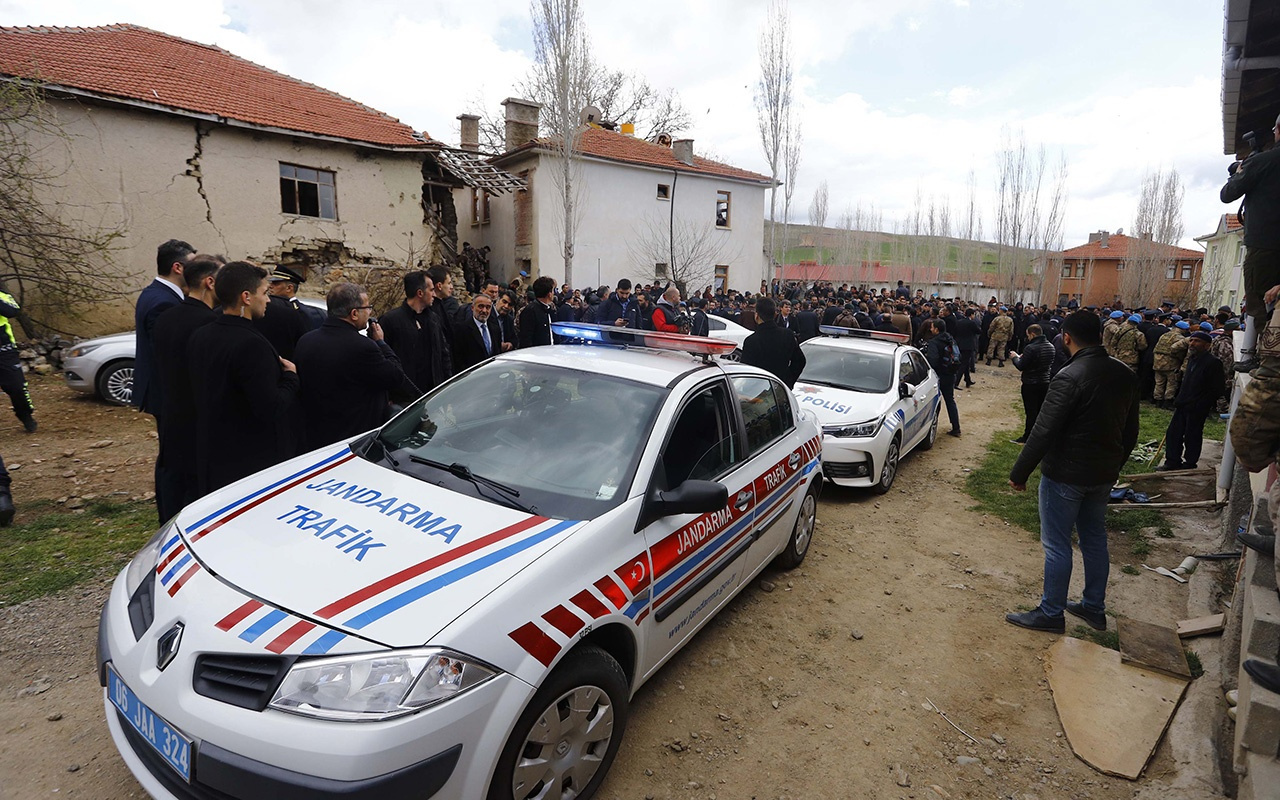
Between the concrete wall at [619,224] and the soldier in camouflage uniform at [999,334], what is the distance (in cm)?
1033

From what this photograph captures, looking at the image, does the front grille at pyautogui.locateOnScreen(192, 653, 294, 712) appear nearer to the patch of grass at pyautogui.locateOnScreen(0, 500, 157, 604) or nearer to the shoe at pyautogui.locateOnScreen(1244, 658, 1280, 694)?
the patch of grass at pyautogui.locateOnScreen(0, 500, 157, 604)

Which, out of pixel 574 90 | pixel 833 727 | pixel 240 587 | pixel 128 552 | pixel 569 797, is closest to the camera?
pixel 240 587

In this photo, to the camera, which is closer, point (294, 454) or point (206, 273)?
point (206, 273)

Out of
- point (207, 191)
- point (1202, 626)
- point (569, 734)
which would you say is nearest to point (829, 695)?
point (569, 734)

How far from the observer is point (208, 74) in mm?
15039

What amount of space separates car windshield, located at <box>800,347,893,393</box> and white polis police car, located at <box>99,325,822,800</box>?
4057 mm

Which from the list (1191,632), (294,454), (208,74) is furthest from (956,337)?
(208,74)

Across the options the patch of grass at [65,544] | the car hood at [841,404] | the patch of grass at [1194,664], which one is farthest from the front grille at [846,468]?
the patch of grass at [65,544]

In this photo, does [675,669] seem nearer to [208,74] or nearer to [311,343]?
[311,343]

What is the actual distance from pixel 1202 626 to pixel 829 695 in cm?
260

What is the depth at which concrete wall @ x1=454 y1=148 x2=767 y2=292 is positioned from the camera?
21.2 m

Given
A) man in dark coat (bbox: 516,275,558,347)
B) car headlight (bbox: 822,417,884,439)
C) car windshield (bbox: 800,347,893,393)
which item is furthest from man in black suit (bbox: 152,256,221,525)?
car windshield (bbox: 800,347,893,393)

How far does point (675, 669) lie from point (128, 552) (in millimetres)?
3843

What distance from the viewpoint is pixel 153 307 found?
4.01 m
